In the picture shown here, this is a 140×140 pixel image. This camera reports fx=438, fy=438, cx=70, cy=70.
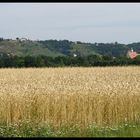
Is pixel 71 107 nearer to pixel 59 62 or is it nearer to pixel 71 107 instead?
pixel 71 107

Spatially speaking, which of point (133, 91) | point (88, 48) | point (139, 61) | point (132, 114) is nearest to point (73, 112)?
point (132, 114)

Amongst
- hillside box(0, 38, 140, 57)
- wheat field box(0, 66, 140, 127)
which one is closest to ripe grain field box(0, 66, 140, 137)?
wheat field box(0, 66, 140, 127)

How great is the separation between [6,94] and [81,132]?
552 cm

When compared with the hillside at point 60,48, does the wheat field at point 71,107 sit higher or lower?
lower

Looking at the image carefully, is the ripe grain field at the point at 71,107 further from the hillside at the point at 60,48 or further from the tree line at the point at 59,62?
the hillside at the point at 60,48

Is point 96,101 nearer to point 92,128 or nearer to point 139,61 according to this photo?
point 92,128

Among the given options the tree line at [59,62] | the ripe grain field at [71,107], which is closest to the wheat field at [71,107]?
the ripe grain field at [71,107]

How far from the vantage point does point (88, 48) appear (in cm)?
13950

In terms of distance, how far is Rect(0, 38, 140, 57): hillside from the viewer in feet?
422

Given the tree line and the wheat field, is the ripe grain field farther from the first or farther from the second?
the tree line

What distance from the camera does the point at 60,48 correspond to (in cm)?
13812

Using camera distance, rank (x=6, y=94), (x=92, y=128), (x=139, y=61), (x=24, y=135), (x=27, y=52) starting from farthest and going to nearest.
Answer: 1. (x=27, y=52)
2. (x=139, y=61)
3. (x=6, y=94)
4. (x=92, y=128)
5. (x=24, y=135)

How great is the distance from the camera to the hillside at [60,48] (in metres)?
128

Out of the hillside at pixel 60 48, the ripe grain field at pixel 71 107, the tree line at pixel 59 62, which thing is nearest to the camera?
the ripe grain field at pixel 71 107
